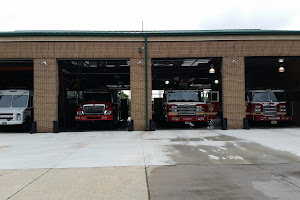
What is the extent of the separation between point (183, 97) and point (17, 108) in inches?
405

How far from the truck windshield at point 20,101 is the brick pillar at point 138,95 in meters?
6.85

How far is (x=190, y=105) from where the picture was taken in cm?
1717

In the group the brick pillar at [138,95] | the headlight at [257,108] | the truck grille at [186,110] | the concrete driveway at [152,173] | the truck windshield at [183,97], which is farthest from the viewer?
the headlight at [257,108]

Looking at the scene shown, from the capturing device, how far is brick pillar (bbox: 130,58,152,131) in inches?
645

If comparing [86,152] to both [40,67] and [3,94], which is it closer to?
[40,67]

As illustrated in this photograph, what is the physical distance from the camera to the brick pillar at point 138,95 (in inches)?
645

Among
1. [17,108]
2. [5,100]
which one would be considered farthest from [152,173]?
[5,100]

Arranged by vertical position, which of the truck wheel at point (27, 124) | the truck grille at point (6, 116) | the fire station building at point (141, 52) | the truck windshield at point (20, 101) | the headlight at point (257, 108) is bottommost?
the truck wheel at point (27, 124)

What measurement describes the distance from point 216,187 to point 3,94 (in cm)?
1623

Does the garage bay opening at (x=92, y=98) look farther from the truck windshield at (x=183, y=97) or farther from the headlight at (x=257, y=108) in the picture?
the headlight at (x=257, y=108)

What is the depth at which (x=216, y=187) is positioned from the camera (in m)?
5.16

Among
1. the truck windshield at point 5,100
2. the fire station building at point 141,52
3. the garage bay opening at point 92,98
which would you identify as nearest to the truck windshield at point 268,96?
the fire station building at point 141,52

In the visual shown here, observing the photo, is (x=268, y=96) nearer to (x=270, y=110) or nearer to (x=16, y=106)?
(x=270, y=110)

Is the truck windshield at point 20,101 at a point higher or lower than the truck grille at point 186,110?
higher
